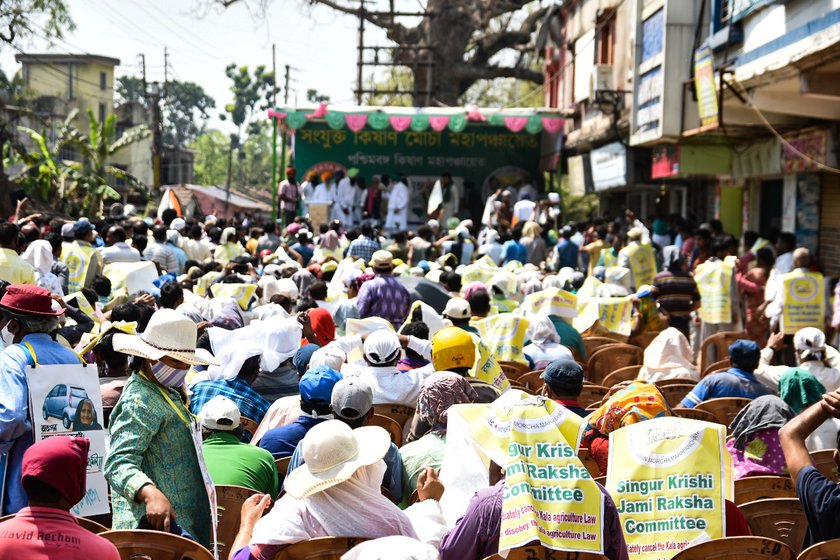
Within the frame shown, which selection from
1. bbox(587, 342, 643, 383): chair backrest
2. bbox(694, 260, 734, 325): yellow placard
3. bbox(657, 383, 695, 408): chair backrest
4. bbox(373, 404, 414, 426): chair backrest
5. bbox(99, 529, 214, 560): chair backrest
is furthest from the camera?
bbox(694, 260, 734, 325): yellow placard

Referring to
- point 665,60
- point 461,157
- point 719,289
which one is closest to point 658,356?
point 719,289

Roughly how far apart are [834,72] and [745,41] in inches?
98.9

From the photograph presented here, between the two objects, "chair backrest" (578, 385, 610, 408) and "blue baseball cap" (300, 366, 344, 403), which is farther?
"chair backrest" (578, 385, 610, 408)

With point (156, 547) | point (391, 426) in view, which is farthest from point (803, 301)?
point (156, 547)

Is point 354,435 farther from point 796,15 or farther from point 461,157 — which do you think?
point 461,157

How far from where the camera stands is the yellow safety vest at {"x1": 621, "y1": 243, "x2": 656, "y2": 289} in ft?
45.7

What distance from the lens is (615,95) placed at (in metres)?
20.3

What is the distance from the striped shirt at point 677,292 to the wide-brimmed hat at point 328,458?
26.7ft

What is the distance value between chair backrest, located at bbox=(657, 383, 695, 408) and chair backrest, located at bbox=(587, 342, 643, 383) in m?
1.44

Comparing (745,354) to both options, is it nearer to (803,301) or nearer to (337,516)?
(337,516)

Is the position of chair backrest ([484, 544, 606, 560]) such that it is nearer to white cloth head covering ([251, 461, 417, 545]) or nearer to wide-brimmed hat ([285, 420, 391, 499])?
white cloth head covering ([251, 461, 417, 545])

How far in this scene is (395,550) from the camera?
3061mm

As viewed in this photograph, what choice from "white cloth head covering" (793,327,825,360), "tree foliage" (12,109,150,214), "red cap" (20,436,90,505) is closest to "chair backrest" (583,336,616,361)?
"white cloth head covering" (793,327,825,360)

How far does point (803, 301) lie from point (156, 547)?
8.82 m
